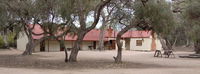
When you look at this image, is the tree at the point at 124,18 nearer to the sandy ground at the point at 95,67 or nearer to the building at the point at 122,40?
the sandy ground at the point at 95,67

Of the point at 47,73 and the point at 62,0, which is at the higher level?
the point at 62,0

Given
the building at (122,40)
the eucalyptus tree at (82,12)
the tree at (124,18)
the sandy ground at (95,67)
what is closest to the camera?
the sandy ground at (95,67)

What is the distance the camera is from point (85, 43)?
52500 millimetres

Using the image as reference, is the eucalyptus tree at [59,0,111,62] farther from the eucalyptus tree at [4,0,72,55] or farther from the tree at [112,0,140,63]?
the tree at [112,0,140,63]

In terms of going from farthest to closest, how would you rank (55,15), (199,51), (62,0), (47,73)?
(199,51), (55,15), (62,0), (47,73)

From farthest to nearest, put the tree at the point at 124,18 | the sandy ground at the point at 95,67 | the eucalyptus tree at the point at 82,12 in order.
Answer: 1. the tree at the point at 124,18
2. the eucalyptus tree at the point at 82,12
3. the sandy ground at the point at 95,67

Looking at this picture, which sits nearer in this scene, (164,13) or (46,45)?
(164,13)

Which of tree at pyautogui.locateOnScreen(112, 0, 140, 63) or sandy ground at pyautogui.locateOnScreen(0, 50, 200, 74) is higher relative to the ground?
tree at pyautogui.locateOnScreen(112, 0, 140, 63)

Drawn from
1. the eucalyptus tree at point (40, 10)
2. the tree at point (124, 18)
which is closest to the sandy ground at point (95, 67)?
the tree at point (124, 18)

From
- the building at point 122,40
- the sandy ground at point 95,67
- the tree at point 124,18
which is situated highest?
the tree at point 124,18

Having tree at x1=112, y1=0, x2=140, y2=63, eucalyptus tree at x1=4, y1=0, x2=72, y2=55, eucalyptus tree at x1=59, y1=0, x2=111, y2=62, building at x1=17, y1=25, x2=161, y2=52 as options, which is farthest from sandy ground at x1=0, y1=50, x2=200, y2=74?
building at x1=17, y1=25, x2=161, y2=52

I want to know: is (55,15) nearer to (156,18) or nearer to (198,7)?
(156,18)

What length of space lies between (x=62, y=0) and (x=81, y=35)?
505 cm

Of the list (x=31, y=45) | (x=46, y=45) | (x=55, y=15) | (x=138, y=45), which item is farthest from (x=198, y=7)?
(x=138, y=45)
